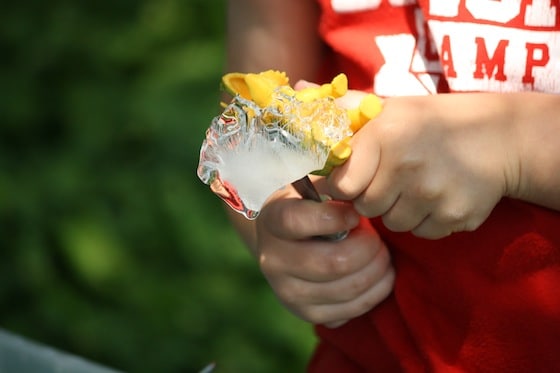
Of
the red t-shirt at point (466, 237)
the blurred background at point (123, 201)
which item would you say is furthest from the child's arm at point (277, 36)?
the blurred background at point (123, 201)

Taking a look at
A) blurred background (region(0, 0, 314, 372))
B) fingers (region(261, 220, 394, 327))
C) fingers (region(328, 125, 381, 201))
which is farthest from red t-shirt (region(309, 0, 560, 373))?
blurred background (region(0, 0, 314, 372))

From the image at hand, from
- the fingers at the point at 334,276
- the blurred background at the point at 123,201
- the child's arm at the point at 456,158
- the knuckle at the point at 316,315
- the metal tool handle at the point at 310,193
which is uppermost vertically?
the child's arm at the point at 456,158

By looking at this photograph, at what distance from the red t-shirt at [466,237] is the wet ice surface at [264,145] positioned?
17cm

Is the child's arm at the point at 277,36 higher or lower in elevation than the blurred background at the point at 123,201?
higher

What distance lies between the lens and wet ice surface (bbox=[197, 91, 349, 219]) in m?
0.65

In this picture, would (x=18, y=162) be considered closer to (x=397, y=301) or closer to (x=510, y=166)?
(x=397, y=301)

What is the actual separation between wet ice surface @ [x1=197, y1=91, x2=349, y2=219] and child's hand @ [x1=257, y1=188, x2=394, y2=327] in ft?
0.40

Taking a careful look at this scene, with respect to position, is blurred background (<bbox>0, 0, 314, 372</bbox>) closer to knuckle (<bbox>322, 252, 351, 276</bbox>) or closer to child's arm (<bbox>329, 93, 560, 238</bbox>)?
knuckle (<bbox>322, 252, 351, 276</bbox>)

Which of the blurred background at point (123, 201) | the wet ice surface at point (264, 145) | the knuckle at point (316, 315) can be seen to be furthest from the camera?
the blurred background at point (123, 201)

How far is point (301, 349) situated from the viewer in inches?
Result: 71.4

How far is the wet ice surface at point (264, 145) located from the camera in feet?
2.14

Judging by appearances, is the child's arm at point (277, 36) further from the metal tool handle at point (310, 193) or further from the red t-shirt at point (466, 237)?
the metal tool handle at point (310, 193)

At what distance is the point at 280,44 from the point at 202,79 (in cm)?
101

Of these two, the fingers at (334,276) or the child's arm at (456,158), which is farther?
the fingers at (334,276)
